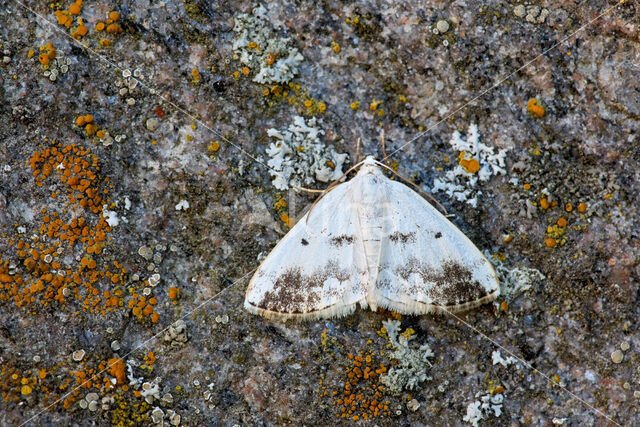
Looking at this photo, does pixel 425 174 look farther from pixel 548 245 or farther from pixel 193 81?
pixel 193 81

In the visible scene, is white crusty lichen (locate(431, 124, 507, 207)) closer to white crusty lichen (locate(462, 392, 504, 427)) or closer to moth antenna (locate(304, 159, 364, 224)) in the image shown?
Answer: moth antenna (locate(304, 159, 364, 224))

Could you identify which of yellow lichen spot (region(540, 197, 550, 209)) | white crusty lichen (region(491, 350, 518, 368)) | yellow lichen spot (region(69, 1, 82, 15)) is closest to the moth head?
yellow lichen spot (region(540, 197, 550, 209))

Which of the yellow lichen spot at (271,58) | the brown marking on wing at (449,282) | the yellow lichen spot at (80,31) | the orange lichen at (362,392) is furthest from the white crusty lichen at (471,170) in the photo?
the yellow lichen spot at (80,31)

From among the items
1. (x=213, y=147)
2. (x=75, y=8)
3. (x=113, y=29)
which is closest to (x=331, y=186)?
(x=213, y=147)

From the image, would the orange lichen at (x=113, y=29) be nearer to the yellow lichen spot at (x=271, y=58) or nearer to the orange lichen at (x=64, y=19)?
the orange lichen at (x=64, y=19)

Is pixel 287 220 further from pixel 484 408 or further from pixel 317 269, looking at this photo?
pixel 484 408

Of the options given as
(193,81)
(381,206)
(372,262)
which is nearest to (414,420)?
(372,262)
